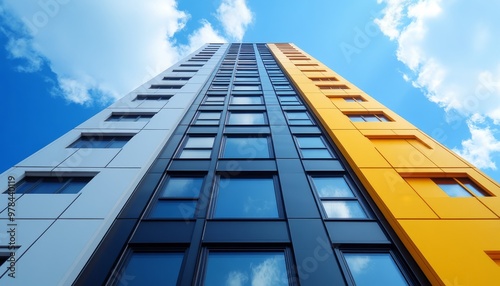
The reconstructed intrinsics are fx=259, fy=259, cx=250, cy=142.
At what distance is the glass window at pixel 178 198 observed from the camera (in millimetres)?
8258

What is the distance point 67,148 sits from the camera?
11.0 metres

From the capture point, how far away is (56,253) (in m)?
6.33

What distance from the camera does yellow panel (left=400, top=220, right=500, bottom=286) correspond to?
18.5 ft

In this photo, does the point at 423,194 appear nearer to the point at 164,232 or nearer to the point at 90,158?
the point at 164,232

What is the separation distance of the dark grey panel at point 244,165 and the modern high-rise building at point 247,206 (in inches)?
2.8

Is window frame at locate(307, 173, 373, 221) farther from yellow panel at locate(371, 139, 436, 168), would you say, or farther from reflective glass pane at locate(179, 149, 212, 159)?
reflective glass pane at locate(179, 149, 212, 159)

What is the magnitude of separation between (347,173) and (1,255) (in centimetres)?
1099

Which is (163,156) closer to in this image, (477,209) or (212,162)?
→ (212,162)

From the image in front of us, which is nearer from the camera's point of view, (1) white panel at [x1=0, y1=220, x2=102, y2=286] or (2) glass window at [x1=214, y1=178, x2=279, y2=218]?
(1) white panel at [x1=0, y1=220, x2=102, y2=286]

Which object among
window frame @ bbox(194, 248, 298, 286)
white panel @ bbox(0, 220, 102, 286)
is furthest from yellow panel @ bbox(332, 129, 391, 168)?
white panel @ bbox(0, 220, 102, 286)

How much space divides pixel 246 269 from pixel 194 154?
20.2ft

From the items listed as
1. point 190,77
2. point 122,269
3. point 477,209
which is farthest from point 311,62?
point 122,269

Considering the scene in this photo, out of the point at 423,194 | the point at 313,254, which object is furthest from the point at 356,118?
the point at 313,254

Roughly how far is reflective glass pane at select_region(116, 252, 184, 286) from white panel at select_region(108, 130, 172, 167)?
3726 millimetres
